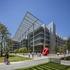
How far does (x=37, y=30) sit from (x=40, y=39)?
731 cm

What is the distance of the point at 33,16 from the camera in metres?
114

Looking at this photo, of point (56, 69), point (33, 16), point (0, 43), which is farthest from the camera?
point (33, 16)

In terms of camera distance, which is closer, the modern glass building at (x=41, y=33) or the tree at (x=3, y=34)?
the tree at (x=3, y=34)

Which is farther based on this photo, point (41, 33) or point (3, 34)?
point (41, 33)

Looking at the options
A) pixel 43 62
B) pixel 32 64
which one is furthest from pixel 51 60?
pixel 32 64

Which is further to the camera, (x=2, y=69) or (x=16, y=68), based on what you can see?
(x=16, y=68)

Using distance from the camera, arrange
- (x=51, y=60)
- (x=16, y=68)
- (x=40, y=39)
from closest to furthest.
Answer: (x=16, y=68) < (x=51, y=60) < (x=40, y=39)

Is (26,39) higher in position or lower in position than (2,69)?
higher

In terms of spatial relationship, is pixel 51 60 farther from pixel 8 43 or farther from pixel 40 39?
pixel 40 39

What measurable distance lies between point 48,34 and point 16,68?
347 feet

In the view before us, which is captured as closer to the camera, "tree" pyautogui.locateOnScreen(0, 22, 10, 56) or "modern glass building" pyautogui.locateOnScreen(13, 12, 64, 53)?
"tree" pyautogui.locateOnScreen(0, 22, 10, 56)

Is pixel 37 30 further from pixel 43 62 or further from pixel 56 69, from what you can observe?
pixel 56 69

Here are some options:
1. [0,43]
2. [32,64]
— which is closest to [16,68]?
[32,64]

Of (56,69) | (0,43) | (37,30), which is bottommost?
(56,69)
